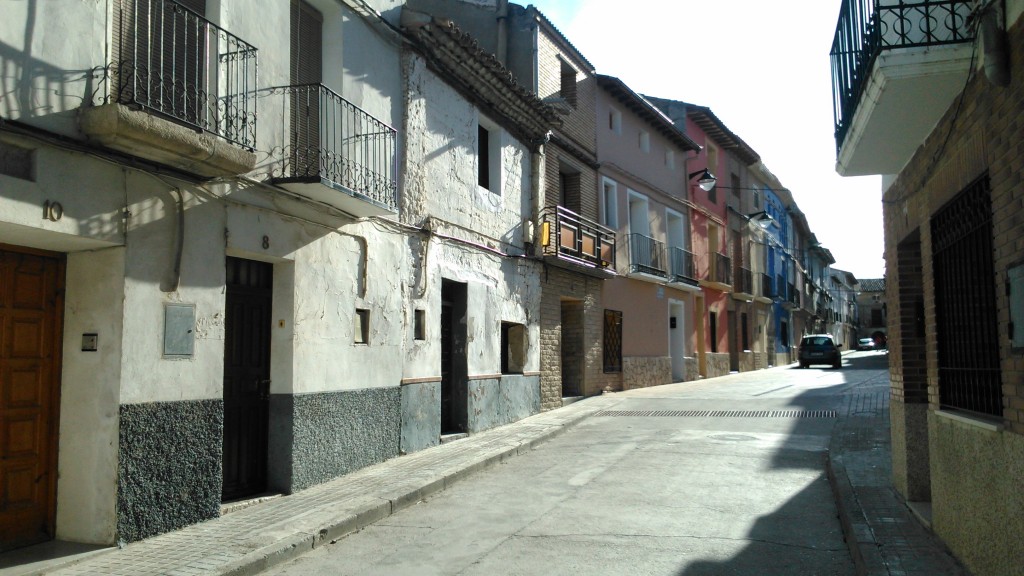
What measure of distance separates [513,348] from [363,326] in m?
5.01

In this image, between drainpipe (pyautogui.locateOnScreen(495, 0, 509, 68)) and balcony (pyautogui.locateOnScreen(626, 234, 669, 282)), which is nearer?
drainpipe (pyautogui.locateOnScreen(495, 0, 509, 68))

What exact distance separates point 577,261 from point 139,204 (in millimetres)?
10392

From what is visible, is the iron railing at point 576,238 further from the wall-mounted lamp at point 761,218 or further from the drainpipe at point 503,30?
the wall-mounted lamp at point 761,218

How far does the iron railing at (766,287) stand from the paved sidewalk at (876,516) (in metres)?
21.3

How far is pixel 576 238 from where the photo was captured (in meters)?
15.9

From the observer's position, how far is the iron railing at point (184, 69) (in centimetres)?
605

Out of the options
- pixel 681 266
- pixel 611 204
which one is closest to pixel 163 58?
pixel 611 204

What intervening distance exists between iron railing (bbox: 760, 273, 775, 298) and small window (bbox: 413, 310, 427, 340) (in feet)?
78.0

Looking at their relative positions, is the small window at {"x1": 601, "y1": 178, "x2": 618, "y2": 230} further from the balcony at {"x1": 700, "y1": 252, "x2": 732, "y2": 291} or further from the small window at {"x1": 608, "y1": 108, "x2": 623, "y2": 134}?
the balcony at {"x1": 700, "y1": 252, "x2": 732, "y2": 291}

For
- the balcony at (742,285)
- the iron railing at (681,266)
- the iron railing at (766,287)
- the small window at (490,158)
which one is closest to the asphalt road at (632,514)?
the small window at (490,158)

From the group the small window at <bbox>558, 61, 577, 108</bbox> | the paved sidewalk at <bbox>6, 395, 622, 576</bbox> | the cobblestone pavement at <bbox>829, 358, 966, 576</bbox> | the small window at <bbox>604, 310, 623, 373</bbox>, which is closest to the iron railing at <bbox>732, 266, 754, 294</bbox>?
the small window at <bbox>604, 310, 623, 373</bbox>

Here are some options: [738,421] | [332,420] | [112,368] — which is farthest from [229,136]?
[738,421]

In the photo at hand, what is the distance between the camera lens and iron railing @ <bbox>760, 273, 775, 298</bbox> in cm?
3192

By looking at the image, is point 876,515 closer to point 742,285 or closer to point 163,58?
A: point 163,58
